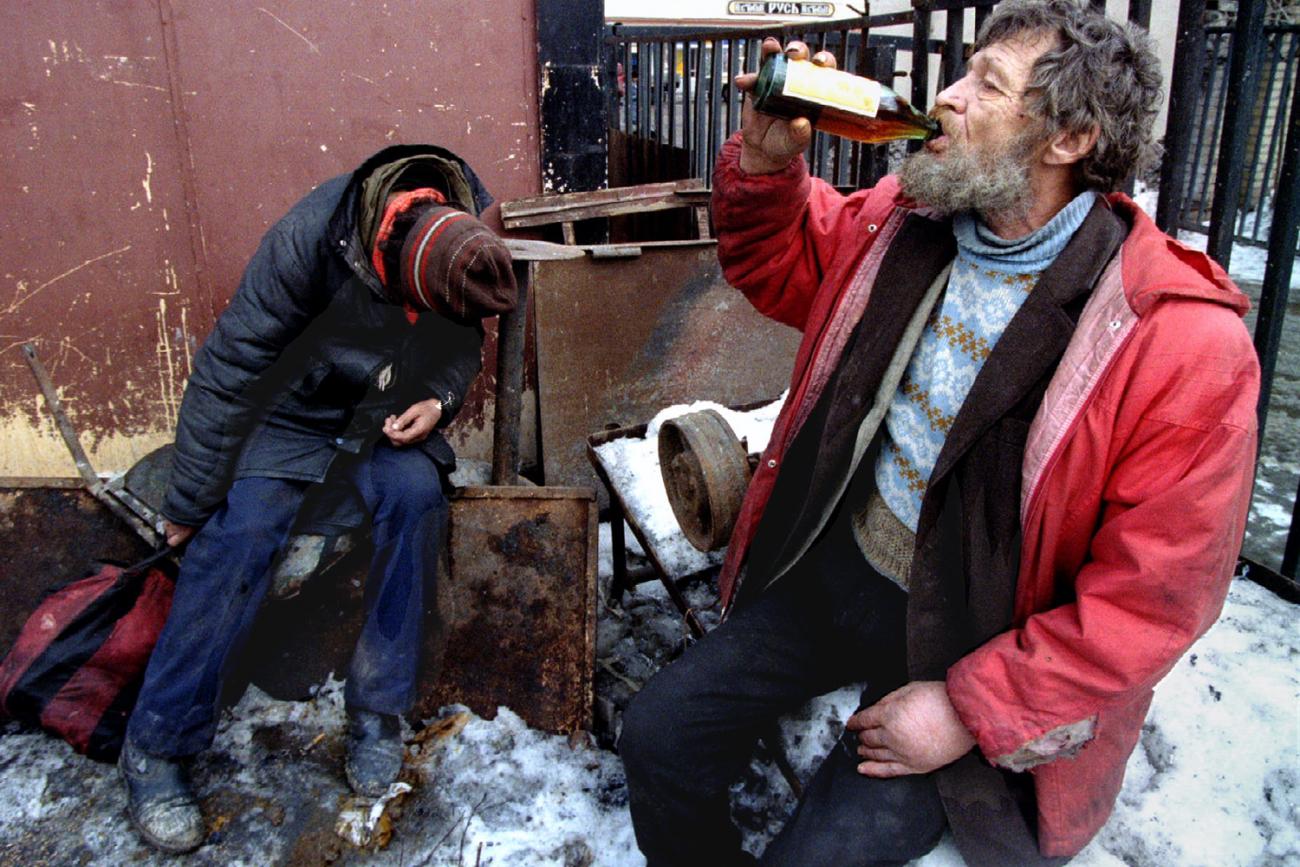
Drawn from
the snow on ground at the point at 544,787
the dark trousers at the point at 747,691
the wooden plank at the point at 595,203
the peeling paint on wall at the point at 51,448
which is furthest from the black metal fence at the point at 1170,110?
the peeling paint on wall at the point at 51,448

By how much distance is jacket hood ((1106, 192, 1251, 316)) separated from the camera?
168cm

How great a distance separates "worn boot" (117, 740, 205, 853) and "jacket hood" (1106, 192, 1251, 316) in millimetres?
2701

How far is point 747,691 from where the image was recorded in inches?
87.3

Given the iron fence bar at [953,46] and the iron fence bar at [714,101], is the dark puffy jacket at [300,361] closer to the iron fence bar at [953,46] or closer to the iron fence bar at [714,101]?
the iron fence bar at [953,46]

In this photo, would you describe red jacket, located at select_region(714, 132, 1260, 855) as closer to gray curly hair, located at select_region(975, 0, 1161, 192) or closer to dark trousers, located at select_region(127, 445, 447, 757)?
gray curly hair, located at select_region(975, 0, 1161, 192)

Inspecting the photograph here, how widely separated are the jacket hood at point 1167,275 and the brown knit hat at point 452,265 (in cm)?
153

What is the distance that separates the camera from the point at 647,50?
22.8 ft

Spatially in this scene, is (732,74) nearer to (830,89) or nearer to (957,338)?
(830,89)

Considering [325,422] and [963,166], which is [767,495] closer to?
[963,166]

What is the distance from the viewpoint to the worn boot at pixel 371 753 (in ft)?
9.03

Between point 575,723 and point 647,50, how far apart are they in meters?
5.53

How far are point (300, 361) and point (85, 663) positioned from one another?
3.71 ft

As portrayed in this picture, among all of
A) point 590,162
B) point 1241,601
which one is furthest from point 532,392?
point 1241,601

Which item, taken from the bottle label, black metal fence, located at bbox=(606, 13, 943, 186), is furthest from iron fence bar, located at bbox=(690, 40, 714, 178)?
the bottle label
